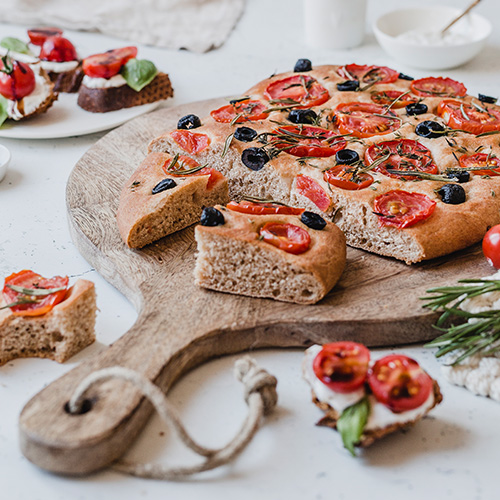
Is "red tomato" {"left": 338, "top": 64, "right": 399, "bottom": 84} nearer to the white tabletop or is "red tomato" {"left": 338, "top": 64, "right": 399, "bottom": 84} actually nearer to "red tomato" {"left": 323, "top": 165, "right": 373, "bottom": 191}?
"red tomato" {"left": 323, "top": 165, "right": 373, "bottom": 191}

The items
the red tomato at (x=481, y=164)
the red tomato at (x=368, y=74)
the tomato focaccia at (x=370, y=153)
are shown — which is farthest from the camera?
the red tomato at (x=368, y=74)

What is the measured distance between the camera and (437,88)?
5020 millimetres

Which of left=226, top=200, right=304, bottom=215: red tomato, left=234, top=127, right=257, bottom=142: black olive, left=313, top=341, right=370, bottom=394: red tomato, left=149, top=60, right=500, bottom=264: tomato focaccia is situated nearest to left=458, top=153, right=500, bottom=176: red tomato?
left=149, top=60, right=500, bottom=264: tomato focaccia

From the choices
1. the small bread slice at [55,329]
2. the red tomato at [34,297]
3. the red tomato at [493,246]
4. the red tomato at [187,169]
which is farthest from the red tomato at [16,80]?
the red tomato at [493,246]

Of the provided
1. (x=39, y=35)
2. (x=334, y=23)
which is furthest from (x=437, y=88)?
(x=39, y=35)

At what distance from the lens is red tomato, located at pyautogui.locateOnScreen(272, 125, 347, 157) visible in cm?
428

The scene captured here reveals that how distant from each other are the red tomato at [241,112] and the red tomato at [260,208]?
967 millimetres

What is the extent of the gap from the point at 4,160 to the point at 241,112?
5.55ft

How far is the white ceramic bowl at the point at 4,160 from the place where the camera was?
489 cm

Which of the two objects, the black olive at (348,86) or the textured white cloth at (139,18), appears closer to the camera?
the black olive at (348,86)

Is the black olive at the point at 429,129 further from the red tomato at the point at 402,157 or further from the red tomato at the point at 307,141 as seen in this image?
the red tomato at the point at 307,141

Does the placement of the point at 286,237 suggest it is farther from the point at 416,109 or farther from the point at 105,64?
the point at 105,64

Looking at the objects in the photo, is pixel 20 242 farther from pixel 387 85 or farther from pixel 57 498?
pixel 387 85

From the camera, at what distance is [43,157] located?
5.33m
